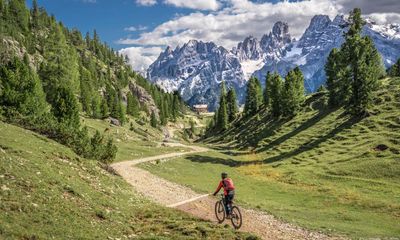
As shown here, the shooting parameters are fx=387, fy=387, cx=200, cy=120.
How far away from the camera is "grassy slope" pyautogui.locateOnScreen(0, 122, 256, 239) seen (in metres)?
18.9

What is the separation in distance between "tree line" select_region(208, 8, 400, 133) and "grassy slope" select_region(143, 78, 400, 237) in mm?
4561

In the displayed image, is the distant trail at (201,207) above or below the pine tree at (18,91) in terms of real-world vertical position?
below

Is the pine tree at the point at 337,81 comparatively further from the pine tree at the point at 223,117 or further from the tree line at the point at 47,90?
the tree line at the point at 47,90

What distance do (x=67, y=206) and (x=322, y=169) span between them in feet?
177

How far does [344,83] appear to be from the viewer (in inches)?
3962

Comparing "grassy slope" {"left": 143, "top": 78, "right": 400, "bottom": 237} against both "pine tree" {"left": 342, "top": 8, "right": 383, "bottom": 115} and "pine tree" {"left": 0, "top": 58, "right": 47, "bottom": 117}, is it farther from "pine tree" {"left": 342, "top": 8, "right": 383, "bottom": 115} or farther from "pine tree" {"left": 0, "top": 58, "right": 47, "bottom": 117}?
"pine tree" {"left": 0, "top": 58, "right": 47, "bottom": 117}

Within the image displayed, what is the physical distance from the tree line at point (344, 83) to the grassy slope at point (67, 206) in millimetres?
70333

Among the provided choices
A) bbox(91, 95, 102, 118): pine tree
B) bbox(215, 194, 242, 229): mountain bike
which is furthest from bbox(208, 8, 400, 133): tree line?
bbox(215, 194, 242, 229): mountain bike

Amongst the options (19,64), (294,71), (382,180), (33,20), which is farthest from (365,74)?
(33,20)

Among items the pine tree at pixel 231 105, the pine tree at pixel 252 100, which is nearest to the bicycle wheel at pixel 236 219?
the pine tree at pixel 252 100

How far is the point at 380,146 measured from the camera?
72.1m

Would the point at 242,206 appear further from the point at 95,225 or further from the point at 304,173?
the point at 304,173

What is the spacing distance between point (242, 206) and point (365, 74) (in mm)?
61959

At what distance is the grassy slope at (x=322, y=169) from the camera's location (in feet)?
127
